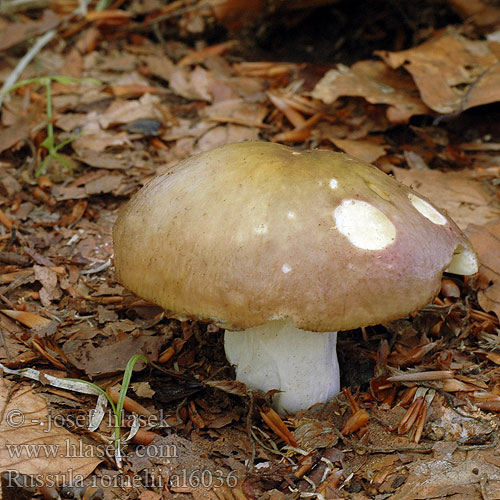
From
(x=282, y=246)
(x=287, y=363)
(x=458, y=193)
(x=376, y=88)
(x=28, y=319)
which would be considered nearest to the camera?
(x=282, y=246)

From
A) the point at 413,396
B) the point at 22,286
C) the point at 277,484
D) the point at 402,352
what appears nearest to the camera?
the point at 277,484

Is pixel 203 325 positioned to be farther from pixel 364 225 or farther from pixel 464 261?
pixel 464 261

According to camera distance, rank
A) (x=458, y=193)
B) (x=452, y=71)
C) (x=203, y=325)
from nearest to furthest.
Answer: (x=203, y=325), (x=458, y=193), (x=452, y=71)

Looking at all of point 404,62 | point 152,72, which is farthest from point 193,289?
point 152,72

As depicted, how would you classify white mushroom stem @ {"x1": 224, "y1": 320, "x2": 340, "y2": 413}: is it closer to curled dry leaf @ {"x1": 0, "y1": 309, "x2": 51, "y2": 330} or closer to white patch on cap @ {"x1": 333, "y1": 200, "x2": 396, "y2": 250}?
white patch on cap @ {"x1": 333, "y1": 200, "x2": 396, "y2": 250}

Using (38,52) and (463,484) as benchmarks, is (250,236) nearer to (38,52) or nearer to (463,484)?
(463,484)

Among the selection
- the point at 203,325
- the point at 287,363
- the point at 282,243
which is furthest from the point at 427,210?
the point at 203,325

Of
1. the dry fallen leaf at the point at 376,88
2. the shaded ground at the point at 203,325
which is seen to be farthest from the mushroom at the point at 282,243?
the dry fallen leaf at the point at 376,88

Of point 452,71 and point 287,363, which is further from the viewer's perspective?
point 452,71
